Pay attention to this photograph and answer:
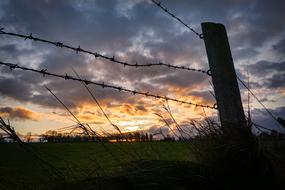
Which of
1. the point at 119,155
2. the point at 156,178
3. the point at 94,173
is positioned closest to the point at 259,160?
the point at 156,178

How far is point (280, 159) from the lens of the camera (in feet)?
8.12

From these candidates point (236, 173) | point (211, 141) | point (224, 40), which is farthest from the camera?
point (224, 40)

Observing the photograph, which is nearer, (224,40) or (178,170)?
(178,170)

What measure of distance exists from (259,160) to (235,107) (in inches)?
40.7

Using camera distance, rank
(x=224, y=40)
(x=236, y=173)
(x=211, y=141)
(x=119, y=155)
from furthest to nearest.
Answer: (x=224, y=40), (x=211, y=141), (x=119, y=155), (x=236, y=173)

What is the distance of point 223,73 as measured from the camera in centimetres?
343

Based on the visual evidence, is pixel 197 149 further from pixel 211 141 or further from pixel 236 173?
pixel 236 173

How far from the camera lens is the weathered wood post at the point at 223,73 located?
3.32 metres

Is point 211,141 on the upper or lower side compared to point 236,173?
upper

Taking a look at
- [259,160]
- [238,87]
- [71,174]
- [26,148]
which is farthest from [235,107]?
[26,148]

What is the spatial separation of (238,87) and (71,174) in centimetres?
208

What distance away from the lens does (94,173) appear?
6.89 feet

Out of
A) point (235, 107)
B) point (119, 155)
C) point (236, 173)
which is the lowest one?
point (236, 173)

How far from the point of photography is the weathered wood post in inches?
131
